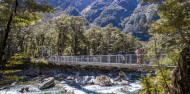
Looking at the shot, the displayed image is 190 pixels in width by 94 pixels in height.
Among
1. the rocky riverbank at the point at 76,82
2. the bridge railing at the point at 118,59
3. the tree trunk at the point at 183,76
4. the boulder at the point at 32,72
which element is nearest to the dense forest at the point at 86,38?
the tree trunk at the point at 183,76

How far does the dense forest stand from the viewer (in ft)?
28.9

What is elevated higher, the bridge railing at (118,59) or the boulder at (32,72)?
the bridge railing at (118,59)

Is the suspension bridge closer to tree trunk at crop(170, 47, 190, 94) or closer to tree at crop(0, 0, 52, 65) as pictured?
tree trunk at crop(170, 47, 190, 94)

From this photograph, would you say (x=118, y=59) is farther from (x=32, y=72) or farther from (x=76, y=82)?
(x=32, y=72)

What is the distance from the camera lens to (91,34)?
69.1 metres

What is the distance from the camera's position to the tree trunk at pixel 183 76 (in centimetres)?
792

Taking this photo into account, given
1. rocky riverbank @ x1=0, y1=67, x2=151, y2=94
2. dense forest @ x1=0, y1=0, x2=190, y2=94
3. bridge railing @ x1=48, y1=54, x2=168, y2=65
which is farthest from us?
rocky riverbank @ x1=0, y1=67, x2=151, y2=94

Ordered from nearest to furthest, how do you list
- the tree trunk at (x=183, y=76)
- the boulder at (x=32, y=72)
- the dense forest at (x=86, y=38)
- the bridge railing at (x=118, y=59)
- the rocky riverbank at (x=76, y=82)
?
the tree trunk at (x=183, y=76), the dense forest at (x=86, y=38), the bridge railing at (x=118, y=59), the rocky riverbank at (x=76, y=82), the boulder at (x=32, y=72)

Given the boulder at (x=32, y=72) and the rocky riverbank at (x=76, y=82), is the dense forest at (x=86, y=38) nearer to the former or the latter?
the boulder at (x=32, y=72)

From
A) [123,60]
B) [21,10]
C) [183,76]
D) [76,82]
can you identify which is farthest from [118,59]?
[183,76]

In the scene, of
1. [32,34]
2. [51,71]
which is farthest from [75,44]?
[51,71]

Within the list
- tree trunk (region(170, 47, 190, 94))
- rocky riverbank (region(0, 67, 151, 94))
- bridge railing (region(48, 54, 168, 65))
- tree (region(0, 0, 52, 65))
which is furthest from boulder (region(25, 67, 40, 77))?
tree trunk (region(170, 47, 190, 94))

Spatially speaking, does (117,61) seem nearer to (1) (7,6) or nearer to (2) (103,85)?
(2) (103,85)

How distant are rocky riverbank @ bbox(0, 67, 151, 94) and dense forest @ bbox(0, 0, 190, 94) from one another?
9.74ft
